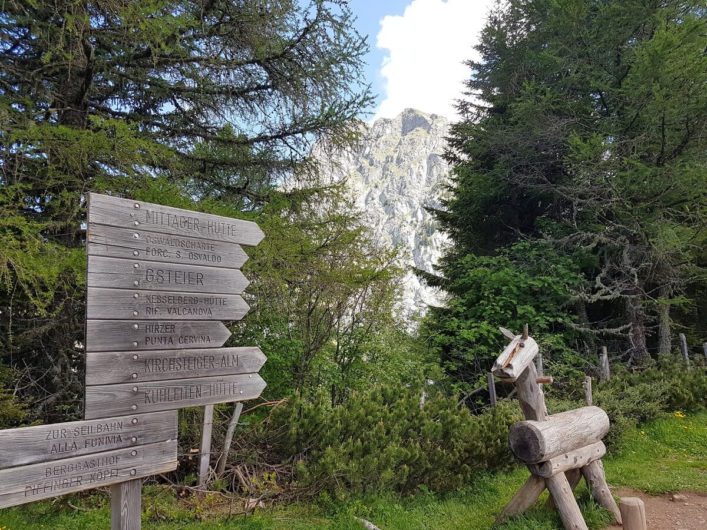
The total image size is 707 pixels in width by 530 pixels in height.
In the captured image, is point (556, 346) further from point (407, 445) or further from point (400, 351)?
point (407, 445)

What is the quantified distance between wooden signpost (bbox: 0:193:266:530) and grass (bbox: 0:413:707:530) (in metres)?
1.83

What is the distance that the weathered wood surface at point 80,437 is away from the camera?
2082 mm

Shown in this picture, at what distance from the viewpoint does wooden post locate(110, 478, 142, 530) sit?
8.21 feet

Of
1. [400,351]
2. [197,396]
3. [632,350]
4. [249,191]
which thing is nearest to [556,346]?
[632,350]

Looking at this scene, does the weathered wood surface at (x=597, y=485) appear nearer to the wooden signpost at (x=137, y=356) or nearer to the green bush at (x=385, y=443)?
the green bush at (x=385, y=443)

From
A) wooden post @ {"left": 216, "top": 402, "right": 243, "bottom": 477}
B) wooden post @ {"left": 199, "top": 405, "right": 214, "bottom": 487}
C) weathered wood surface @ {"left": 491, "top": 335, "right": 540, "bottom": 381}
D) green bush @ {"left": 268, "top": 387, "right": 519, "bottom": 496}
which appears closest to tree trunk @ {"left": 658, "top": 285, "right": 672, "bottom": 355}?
green bush @ {"left": 268, "top": 387, "right": 519, "bottom": 496}

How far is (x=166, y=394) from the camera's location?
2.71 meters

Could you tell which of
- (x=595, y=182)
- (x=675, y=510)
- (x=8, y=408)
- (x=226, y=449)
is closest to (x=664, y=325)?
(x=595, y=182)

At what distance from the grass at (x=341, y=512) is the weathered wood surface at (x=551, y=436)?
713 millimetres

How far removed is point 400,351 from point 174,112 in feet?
21.6

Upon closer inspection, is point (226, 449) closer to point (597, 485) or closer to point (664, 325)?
point (597, 485)

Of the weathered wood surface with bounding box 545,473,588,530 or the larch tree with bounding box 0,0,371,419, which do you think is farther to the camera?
the larch tree with bounding box 0,0,371,419

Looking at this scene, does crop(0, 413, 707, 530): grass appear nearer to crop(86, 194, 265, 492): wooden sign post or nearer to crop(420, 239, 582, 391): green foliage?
crop(86, 194, 265, 492): wooden sign post

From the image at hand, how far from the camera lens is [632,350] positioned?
1185 centimetres
